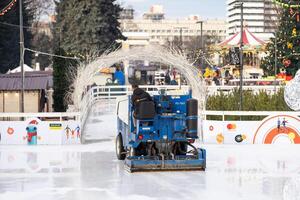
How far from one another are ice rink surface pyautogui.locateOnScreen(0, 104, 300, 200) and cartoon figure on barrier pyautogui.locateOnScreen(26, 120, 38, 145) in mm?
517

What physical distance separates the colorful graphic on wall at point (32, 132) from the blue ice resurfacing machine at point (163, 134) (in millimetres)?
5826

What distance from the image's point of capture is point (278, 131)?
836 inches

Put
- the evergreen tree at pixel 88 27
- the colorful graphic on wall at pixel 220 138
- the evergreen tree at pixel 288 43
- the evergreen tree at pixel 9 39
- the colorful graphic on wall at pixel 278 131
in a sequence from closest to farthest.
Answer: the colorful graphic on wall at pixel 278 131 → the colorful graphic on wall at pixel 220 138 → the evergreen tree at pixel 288 43 → the evergreen tree at pixel 88 27 → the evergreen tree at pixel 9 39

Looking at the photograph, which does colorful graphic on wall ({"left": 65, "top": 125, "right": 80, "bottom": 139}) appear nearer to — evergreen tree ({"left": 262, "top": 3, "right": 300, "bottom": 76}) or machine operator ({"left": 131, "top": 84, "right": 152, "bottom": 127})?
machine operator ({"left": 131, "top": 84, "right": 152, "bottom": 127})

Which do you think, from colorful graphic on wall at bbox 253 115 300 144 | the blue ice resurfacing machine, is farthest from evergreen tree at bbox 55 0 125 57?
the blue ice resurfacing machine

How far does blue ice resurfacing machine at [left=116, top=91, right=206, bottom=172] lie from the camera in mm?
15188

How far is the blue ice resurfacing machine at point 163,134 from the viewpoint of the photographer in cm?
1519

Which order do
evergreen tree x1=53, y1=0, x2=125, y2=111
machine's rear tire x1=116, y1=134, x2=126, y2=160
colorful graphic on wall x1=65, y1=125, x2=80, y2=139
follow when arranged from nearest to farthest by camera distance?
1. machine's rear tire x1=116, y1=134, x2=126, y2=160
2. colorful graphic on wall x1=65, y1=125, x2=80, y2=139
3. evergreen tree x1=53, y1=0, x2=125, y2=111

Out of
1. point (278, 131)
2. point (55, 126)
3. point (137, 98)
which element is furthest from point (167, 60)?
point (137, 98)

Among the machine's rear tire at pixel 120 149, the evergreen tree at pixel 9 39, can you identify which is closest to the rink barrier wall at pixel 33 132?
the machine's rear tire at pixel 120 149

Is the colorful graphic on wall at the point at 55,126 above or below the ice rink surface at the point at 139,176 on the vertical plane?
above

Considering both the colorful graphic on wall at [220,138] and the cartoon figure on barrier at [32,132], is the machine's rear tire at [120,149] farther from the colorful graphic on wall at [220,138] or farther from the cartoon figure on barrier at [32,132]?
the colorful graphic on wall at [220,138]

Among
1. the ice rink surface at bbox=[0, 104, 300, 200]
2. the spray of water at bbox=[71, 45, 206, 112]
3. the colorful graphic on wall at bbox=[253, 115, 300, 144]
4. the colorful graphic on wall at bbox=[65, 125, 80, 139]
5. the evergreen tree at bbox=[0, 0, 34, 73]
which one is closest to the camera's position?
the ice rink surface at bbox=[0, 104, 300, 200]

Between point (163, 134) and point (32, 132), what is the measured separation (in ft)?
22.5
